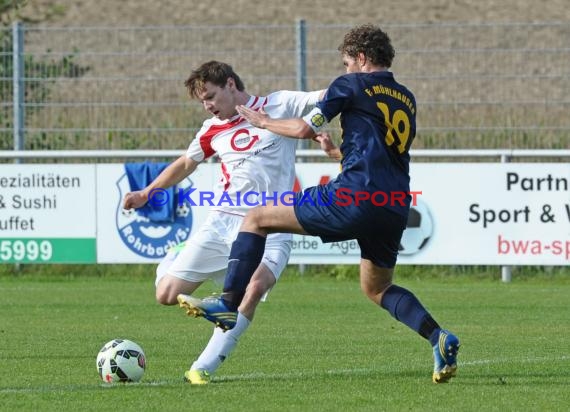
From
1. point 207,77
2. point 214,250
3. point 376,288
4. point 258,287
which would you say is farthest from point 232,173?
point 376,288

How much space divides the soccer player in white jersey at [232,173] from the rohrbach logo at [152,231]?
7.29 m

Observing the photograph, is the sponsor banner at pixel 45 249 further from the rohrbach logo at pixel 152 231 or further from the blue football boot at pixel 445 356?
the blue football boot at pixel 445 356

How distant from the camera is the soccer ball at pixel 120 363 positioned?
8.45 meters

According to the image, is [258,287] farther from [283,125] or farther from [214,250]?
[283,125]

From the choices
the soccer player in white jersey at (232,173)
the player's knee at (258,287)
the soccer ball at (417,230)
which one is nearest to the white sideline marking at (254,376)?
the soccer player in white jersey at (232,173)

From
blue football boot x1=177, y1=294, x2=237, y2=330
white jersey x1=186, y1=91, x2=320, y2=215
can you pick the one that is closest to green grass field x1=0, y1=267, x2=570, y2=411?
blue football boot x1=177, y1=294, x2=237, y2=330

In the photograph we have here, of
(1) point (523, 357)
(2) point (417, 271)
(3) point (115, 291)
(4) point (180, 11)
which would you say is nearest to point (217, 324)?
(1) point (523, 357)

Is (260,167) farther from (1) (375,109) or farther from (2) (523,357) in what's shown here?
(2) (523,357)

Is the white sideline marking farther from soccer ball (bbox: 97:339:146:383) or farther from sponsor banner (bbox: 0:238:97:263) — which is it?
sponsor banner (bbox: 0:238:97:263)

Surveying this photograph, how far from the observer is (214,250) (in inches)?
355

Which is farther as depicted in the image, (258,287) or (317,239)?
(317,239)

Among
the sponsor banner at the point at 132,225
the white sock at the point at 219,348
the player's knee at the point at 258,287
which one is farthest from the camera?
the sponsor banner at the point at 132,225

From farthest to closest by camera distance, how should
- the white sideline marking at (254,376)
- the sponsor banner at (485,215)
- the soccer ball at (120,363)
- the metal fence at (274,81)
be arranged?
1. the metal fence at (274,81)
2. the sponsor banner at (485,215)
3. the soccer ball at (120,363)
4. the white sideline marking at (254,376)

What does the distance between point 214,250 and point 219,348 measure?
2.38 ft
